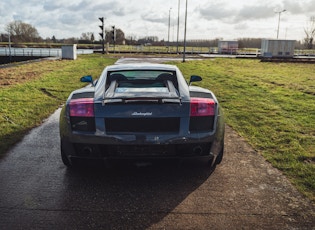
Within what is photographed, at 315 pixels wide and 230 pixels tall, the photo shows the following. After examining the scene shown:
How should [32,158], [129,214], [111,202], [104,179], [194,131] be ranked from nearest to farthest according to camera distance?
[129,214]
[111,202]
[194,131]
[104,179]
[32,158]

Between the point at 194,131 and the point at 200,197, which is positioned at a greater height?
the point at 194,131

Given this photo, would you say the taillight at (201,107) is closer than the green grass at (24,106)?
Yes

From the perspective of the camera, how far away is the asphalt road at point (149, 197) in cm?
275

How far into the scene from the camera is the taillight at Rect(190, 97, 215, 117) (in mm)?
3340

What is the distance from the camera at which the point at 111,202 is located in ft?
10.2

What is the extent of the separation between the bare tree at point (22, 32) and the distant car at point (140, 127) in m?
82.7

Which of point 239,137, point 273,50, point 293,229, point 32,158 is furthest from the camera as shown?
point 273,50

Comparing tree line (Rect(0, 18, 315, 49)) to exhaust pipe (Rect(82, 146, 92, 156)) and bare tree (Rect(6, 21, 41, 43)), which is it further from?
exhaust pipe (Rect(82, 146, 92, 156))

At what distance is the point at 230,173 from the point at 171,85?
1283mm

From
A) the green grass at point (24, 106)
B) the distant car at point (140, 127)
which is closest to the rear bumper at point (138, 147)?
the distant car at point (140, 127)

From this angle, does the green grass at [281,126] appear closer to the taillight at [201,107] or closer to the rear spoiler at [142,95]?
the taillight at [201,107]

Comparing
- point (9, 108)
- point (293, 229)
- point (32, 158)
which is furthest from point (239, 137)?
point (9, 108)

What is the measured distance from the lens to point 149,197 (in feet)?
10.6

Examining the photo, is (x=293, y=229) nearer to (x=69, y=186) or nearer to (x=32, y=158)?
(x=69, y=186)
